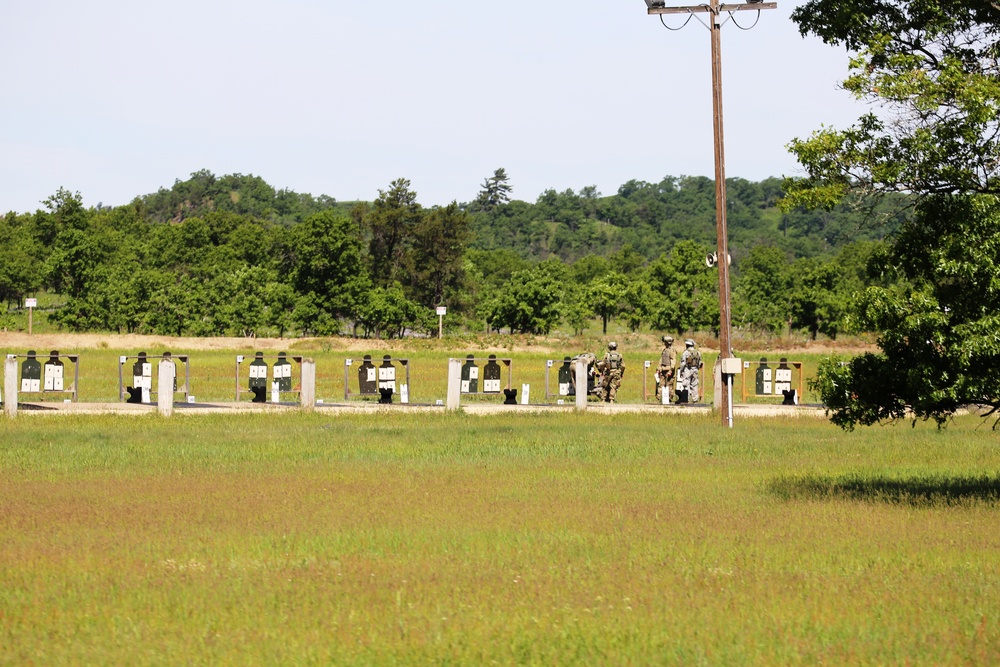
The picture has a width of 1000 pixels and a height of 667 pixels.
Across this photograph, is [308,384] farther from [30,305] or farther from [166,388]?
[30,305]

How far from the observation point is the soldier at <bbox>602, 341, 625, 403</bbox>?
1495 inches

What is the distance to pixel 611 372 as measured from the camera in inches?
1496

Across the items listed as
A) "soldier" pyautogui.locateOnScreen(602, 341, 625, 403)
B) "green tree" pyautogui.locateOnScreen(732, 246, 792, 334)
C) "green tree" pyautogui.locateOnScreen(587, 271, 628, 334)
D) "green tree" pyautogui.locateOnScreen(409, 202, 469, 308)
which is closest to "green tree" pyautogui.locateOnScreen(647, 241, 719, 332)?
"green tree" pyautogui.locateOnScreen(587, 271, 628, 334)

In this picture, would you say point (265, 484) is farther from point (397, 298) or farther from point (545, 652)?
point (397, 298)

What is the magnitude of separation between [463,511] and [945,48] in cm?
882

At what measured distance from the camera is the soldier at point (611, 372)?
37969 millimetres

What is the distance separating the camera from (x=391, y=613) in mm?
9922

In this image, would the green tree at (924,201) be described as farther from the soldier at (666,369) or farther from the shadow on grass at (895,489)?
the soldier at (666,369)

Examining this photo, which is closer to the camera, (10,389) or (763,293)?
(10,389)

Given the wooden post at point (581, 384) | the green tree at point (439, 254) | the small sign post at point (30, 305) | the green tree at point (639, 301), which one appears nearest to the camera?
the wooden post at point (581, 384)

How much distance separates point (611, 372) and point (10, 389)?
54.9ft

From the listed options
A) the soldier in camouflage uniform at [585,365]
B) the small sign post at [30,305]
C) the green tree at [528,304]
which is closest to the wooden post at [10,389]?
the soldier in camouflage uniform at [585,365]

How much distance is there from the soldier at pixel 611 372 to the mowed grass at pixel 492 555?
47.6 ft

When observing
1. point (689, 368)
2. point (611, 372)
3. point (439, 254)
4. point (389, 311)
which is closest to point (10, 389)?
point (611, 372)
